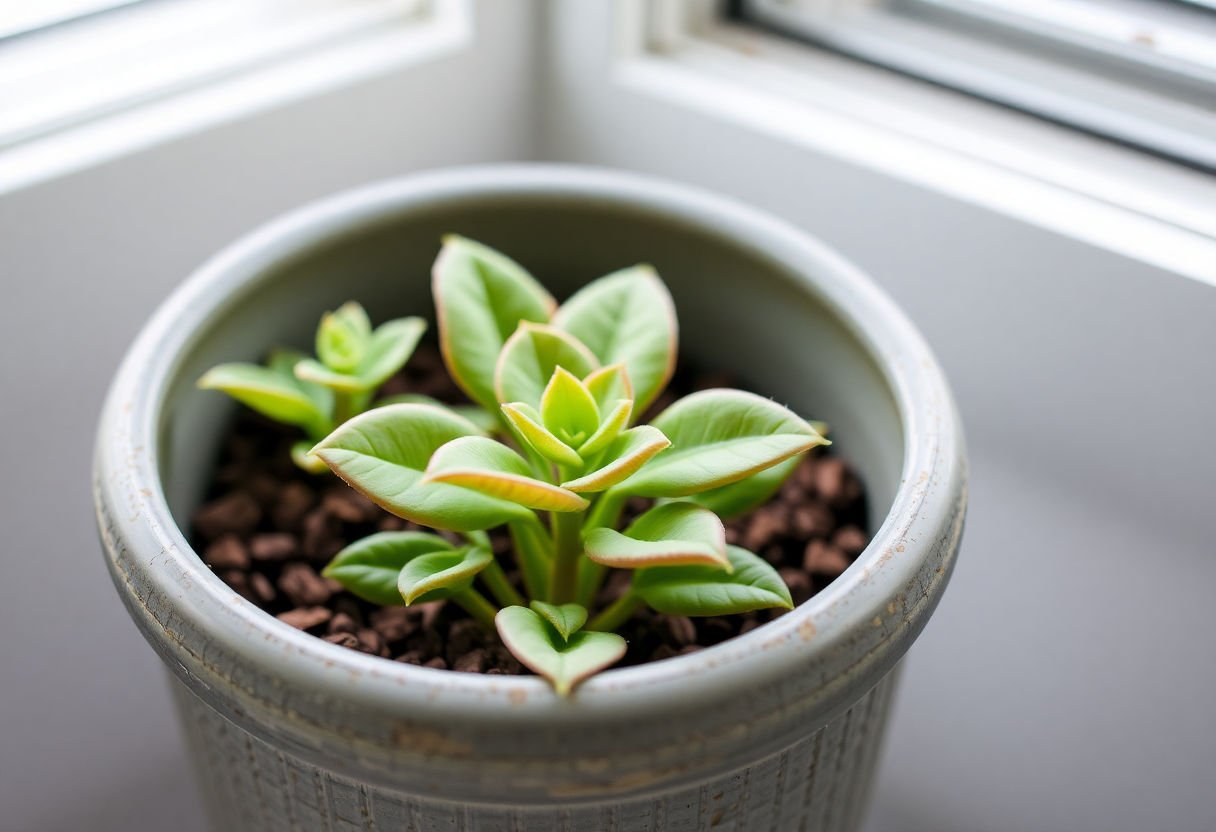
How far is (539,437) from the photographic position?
0.55 meters

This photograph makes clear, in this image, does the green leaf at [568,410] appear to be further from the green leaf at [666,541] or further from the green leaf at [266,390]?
the green leaf at [266,390]

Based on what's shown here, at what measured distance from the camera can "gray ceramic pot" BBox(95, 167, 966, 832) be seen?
45 cm

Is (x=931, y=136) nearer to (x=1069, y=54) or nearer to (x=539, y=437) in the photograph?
(x=1069, y=54)

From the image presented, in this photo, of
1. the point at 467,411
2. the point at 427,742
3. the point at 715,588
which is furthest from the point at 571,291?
the point at 427,742

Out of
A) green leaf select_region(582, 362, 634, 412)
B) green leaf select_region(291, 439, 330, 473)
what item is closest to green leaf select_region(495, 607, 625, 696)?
green leaf select_region(582, 362, 634, 412)

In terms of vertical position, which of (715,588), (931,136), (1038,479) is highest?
(931,136)

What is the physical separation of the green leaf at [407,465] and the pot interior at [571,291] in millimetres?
165

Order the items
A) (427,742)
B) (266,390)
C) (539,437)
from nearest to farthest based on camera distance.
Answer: (427,742), (539,437), (266,390)

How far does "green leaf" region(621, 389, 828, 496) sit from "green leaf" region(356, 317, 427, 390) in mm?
182

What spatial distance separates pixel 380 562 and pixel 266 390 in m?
0.13

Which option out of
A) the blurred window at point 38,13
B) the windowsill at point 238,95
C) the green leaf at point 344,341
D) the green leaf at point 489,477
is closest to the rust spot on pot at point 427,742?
the green leaf at point 489,477

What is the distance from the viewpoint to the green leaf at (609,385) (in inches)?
23.4

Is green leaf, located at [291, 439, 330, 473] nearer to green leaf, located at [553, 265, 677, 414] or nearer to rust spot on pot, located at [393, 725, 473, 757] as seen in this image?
green leaf, located at [553, 265, 677, 414]

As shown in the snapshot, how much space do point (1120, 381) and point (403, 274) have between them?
49 centimetres
